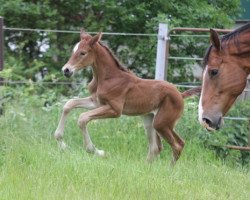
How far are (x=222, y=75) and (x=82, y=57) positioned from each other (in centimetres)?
307

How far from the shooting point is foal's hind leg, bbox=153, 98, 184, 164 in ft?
26.9

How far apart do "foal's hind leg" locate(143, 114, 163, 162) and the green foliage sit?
393 cm

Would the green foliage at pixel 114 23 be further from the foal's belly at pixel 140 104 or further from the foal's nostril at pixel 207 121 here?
the foal's nostril at pixel 207 121

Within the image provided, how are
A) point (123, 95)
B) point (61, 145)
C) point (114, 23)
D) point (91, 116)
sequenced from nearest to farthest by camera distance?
point (61, 145) < point (91, 116) < point (123, 95) < point (114, 23)

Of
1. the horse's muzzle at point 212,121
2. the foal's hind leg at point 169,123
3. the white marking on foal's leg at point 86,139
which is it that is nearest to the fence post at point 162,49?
the foal's hind leg at point 169,123

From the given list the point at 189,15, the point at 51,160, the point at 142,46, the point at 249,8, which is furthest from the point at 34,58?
the point at 51,160

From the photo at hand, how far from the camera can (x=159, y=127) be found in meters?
8.19

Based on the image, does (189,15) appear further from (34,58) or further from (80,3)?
(34,58)

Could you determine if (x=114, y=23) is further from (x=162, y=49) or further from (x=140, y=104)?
(x=140, y=104)

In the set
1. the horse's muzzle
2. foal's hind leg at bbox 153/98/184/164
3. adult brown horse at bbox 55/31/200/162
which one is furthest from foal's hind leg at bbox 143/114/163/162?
the horse's muzzle

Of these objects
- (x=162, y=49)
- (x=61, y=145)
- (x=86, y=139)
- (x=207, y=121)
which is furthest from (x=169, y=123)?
(x=207, y=121)

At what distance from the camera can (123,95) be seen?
820 cm

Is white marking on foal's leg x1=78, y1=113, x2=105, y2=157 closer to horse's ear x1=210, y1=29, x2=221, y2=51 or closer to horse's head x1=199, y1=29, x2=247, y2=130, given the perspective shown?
horse's head x1=199, y1=29, x2=247, y2=130

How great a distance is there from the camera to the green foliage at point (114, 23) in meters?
12.6
